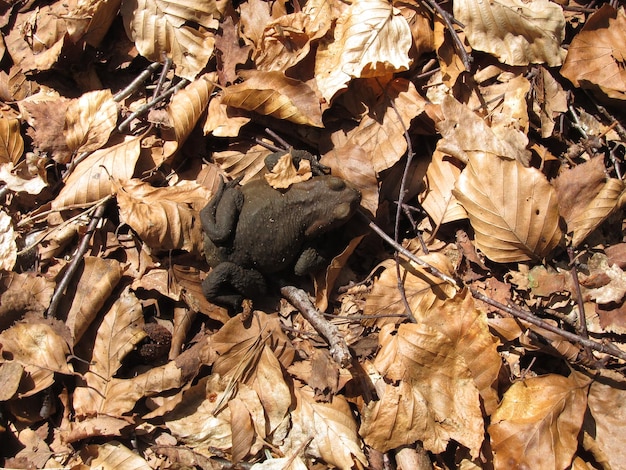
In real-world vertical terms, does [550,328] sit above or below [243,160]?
below

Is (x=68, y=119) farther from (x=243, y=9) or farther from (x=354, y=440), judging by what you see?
(x=354, y=440)

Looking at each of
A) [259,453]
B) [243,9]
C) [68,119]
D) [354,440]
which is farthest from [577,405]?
[68,119]

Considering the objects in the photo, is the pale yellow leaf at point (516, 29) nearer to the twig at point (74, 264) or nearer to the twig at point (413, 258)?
the twig at point (413, 258)

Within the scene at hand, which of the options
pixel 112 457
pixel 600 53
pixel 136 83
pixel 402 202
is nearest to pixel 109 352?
pixel 112 457

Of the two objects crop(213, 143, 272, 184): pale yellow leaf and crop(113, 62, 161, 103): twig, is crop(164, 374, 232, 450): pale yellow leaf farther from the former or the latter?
crop(113, 62, 161, 103): twig

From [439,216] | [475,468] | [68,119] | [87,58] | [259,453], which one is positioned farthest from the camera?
[87,58]

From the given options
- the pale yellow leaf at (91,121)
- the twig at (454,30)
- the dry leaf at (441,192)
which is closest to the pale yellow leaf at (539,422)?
the dry leaf at (441,192)

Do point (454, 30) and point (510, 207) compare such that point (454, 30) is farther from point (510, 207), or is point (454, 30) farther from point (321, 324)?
point (321, 324)

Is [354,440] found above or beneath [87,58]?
beneath
